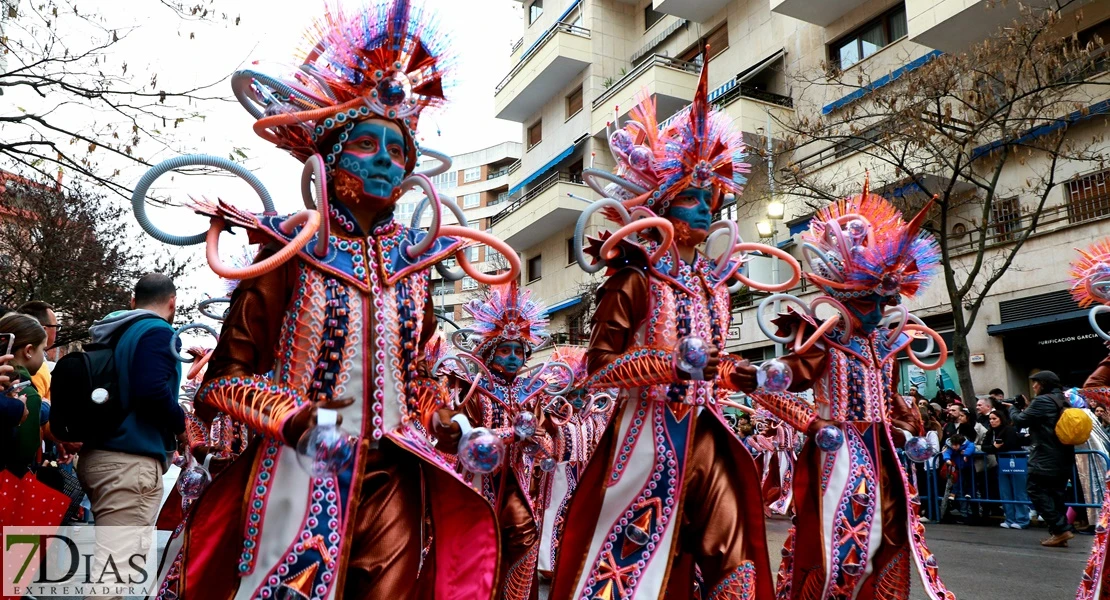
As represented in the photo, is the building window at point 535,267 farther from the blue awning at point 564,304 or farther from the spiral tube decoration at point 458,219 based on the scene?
the spiral tube decoration at point 458,219

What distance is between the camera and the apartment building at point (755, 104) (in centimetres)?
Result: 1622

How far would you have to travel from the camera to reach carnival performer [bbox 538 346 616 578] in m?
8.28

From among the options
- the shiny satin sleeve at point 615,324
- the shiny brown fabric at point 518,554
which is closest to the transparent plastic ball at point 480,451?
the shiny satin sleeve at point 615,324

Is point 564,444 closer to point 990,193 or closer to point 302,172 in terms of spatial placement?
point 302,172

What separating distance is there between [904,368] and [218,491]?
17.5 meters

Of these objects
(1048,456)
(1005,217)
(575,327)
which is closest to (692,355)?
(1048,456)

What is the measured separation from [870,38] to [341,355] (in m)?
19.2

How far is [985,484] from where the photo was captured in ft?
40.0

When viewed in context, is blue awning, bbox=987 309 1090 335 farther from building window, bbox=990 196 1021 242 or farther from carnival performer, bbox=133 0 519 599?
carnival performer, bbox=133 0 519 599

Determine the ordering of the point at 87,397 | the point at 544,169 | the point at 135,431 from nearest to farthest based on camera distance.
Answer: the point at 87,397
the point at 135,431
the point at 544,169

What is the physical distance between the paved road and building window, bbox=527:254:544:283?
20.7 m

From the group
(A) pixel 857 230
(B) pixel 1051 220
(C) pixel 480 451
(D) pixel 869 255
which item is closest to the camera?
(C) pixel 480 451

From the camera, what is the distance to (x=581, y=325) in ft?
90.9

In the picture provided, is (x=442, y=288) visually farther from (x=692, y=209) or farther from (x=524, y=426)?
(x=692, y=209)
